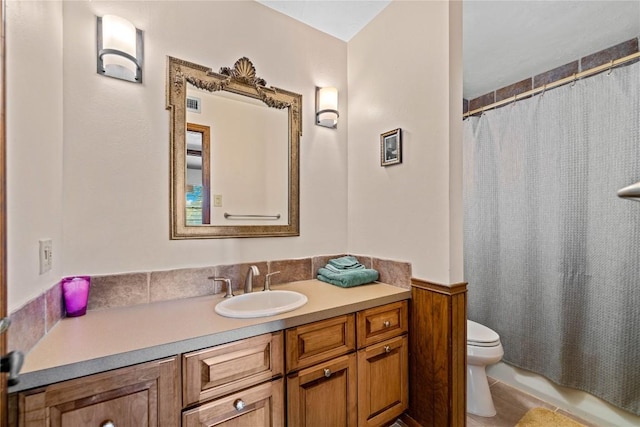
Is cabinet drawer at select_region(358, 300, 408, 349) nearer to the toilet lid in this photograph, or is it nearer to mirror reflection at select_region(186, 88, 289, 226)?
the toilet lid

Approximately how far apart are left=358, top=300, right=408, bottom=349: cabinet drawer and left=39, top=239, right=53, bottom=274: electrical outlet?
4.04 ft

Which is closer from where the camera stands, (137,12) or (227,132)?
(137,12)

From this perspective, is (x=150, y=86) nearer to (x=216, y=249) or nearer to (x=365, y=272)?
(x=216, y=249)

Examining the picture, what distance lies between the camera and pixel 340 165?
6.45ft

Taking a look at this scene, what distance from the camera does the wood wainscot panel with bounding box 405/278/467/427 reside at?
1.32 meters

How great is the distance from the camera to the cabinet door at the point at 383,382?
1.31m

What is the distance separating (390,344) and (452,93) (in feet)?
4.25

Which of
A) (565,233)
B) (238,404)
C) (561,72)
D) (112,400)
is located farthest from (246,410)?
(561,72)

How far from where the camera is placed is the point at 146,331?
966 mm

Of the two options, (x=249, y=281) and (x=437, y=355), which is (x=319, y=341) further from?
(x=437, y=355)

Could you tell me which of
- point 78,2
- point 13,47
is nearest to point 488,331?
point 13,47

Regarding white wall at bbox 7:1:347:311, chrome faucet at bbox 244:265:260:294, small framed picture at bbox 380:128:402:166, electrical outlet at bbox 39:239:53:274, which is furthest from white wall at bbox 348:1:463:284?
electrical outlet at bbox 39:239:53:274

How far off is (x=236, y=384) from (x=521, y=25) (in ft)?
7.87

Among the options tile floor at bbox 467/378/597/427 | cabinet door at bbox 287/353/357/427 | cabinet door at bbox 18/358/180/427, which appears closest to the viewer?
cabinet door at bbox 18/358/180/427
